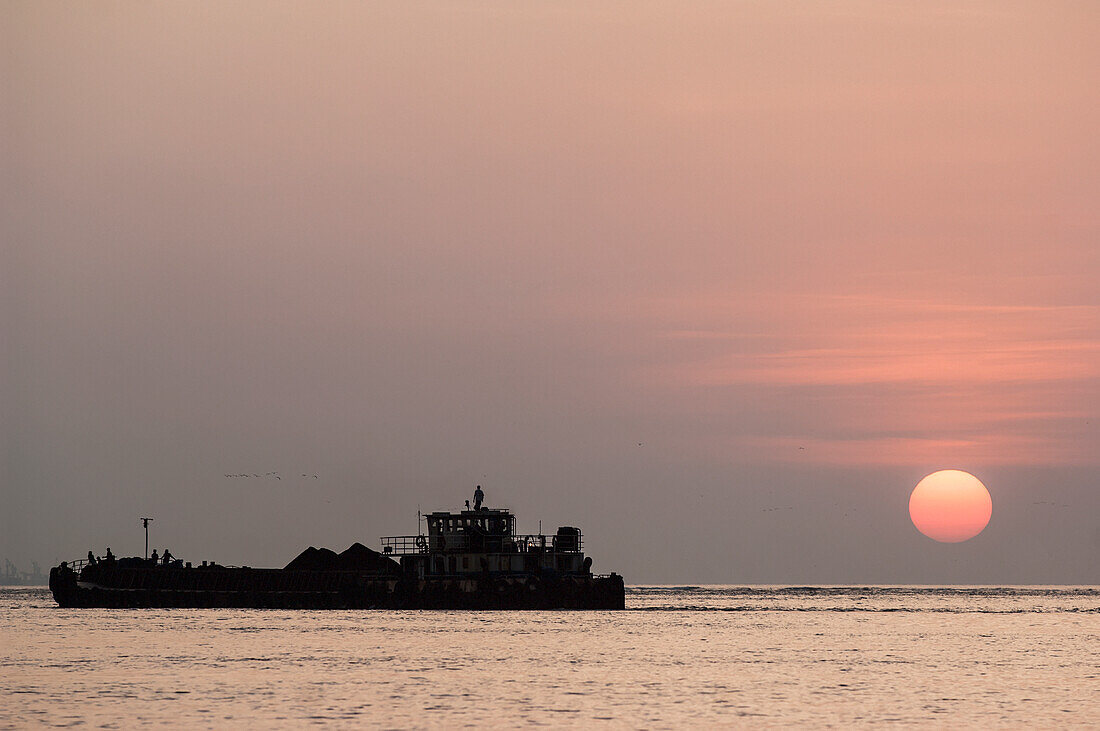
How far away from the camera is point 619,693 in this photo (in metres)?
67.9

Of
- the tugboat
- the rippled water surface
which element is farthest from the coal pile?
the rippled water surface

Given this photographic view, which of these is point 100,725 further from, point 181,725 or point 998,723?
point 998,723

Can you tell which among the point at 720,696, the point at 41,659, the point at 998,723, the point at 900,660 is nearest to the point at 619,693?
the point at 720,696

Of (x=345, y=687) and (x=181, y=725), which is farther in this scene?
(x=345, y=687)

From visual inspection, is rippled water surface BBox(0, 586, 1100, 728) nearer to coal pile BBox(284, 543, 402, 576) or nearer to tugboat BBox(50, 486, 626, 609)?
tugboat BBox(50, 486, 626, 609)

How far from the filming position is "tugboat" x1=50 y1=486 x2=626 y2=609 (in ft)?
465

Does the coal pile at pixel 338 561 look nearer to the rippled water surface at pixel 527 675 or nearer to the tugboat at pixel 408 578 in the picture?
the tugboat at pixel 408 578

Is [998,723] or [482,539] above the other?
[482,539]

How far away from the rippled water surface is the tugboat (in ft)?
21.5

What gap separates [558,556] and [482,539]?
23.7 feet

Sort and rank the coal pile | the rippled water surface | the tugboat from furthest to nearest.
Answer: the coal pile < the tugboat < the rippled water surface

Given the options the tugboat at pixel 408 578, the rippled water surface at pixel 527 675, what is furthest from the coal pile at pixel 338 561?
the rippled water surface at pixel 527 675

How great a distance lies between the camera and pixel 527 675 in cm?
7744

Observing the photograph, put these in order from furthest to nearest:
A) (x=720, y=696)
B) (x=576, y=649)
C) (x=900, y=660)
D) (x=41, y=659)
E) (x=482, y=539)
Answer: (x=482, y=539) < (x=576, y=649) < (x=900, y=660) < (x=41, y=659) < (x=720, y=696)
